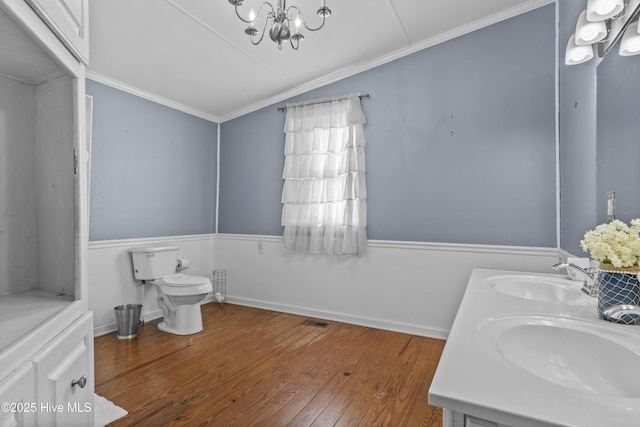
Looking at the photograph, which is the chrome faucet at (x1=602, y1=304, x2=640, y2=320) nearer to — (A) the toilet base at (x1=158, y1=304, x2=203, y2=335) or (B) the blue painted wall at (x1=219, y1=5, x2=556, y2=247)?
(B) the blue painted wall at (x1=219, y1=5, x2=556, y2=247)

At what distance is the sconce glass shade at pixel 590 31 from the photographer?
1449 millimetres

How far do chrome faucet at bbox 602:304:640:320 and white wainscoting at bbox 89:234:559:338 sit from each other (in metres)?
1.79

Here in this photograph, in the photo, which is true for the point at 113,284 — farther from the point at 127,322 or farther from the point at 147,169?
the point at 147,169

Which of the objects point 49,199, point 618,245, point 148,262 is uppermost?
point 49,199

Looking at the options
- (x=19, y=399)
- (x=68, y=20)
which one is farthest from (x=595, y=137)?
(x=19, y=399)

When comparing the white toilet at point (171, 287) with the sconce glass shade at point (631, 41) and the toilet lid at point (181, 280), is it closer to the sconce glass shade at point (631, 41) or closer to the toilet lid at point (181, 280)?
the toilet lid at point (181, 280)

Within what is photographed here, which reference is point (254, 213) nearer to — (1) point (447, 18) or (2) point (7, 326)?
(1) point (447, 18)

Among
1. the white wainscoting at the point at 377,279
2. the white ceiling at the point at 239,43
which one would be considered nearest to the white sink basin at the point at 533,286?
the white wainscoting at the point at 377,279

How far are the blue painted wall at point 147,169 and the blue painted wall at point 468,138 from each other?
4.92 feet

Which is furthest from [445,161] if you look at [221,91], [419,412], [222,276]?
[222,276]

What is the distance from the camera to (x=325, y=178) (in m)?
3.34

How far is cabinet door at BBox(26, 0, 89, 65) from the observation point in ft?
2.66

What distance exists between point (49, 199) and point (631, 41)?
2096 millimetres

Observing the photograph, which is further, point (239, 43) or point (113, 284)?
point (113, 284)
